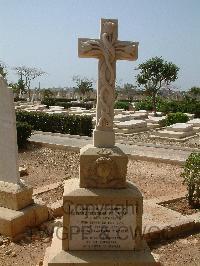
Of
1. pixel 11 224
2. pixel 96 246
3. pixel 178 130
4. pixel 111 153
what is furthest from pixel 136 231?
pixel 178 130

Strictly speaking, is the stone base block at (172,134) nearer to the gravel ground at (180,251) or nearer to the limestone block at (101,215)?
the gravel ground at (180,251)

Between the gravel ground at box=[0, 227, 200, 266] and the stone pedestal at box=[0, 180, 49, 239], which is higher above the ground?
the stone pedestal at box=[0, 180, 49, 239]

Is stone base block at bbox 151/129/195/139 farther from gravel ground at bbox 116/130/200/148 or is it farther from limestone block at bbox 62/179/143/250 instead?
limestone block at bbox 62/179/143/250

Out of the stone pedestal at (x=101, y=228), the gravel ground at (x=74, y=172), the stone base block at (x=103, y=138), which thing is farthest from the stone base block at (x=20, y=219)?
the stone base block at (x=103, y=138)

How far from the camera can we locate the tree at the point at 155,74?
104 ft

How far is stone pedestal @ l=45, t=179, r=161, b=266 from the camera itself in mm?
4078

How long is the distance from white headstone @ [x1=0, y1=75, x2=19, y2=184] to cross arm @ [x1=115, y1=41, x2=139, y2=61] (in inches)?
107

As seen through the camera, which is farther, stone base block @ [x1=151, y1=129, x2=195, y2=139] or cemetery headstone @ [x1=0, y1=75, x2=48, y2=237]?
stone base block @ [x1=151, y1=129, x2=195, y2=139]

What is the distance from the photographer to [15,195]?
6.09 metres

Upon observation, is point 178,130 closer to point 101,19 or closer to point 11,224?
point 11,224

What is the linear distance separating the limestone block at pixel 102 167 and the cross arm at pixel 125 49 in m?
1.08

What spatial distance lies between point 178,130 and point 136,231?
546 inches

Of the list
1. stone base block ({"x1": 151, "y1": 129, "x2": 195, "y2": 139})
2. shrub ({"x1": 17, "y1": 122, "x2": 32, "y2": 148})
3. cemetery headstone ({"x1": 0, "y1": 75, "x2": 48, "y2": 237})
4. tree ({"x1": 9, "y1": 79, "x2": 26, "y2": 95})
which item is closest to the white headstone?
cemetery headstone ({"x1": 0, "y1": 75, "x2": 48, "y2": 237})

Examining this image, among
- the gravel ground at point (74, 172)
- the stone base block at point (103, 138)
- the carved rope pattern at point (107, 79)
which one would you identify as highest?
the carved rope pattern at point (107, 79)
